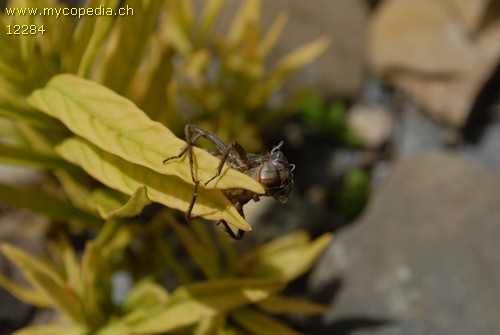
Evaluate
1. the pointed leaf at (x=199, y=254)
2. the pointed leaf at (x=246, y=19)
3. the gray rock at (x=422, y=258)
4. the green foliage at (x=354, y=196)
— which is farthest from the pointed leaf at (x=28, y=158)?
the green foliage at (x=354, y=196)

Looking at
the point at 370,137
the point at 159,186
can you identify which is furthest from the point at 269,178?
the point at 370,137

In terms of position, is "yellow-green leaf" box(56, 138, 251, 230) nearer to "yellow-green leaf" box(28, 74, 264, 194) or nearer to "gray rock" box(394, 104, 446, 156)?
"yellow-green leaf" box(28, 74, 264, 194)

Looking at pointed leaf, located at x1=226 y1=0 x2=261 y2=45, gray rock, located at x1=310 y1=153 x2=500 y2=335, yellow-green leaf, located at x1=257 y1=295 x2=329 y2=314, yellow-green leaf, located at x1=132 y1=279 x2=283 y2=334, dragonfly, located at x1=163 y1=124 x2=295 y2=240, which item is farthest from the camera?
pointed leaf, located at x1=226 y1=0 x2=261 y2=45

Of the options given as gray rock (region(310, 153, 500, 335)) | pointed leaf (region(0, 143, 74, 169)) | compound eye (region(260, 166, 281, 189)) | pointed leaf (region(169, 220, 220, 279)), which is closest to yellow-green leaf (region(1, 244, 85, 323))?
pointed leaf (region(0, 143, 74, 169))

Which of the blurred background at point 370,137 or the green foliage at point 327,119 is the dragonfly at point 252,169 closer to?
the blurred background at point 370,137

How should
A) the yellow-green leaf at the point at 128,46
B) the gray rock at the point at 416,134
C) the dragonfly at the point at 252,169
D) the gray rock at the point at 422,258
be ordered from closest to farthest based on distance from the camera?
1. the dragonfly at the point at 252,169
2. the yellow-green leaf at the point at 128,46
3. the gray rock at the point at 422,258
4. the gray rock at the point at 416,134

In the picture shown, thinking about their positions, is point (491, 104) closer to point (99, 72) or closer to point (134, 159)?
point (99, 72)

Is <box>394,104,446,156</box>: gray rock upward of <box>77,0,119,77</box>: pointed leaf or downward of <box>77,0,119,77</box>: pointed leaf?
downward

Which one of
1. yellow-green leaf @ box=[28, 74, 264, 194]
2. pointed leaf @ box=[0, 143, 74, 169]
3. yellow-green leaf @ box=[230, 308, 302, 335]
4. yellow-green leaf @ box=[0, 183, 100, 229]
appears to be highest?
yellow-green leaf @ box=[28, 74, 264, 194]

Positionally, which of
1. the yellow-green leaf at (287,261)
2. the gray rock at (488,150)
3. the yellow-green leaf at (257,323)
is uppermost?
the yellow-green leaf at (287,261)
